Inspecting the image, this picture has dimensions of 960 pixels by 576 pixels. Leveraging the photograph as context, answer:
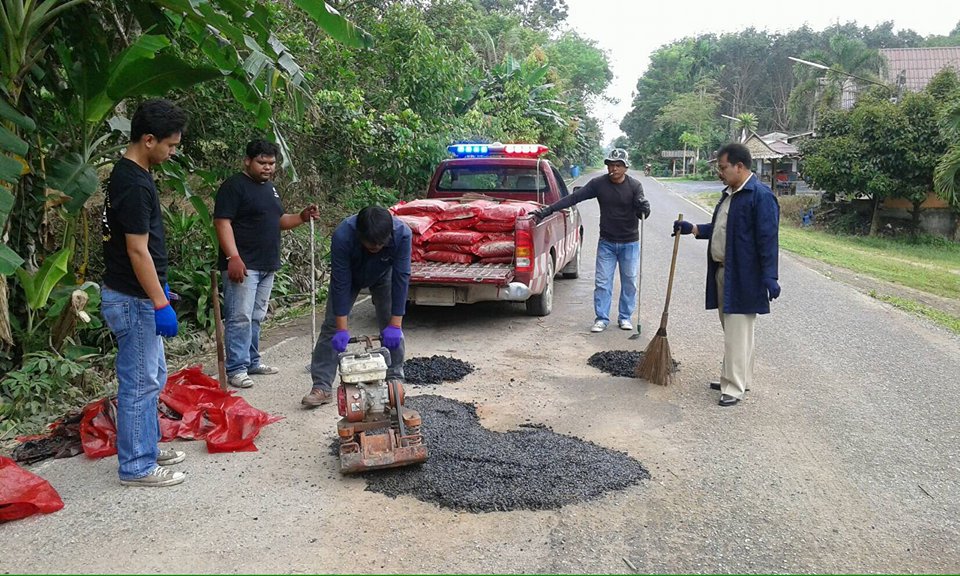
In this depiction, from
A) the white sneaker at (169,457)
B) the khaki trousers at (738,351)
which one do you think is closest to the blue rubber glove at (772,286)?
the khaki trousers at (738,351)

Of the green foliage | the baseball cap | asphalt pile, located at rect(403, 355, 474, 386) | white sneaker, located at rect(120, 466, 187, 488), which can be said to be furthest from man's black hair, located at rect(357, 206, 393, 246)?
the baseball cap

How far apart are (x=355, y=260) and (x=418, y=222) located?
3.04 metres

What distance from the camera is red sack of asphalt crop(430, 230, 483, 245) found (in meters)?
8.02

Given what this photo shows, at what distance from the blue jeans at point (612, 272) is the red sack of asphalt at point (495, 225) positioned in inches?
39.7

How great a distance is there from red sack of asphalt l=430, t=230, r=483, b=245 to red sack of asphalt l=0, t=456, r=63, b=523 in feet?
15.9

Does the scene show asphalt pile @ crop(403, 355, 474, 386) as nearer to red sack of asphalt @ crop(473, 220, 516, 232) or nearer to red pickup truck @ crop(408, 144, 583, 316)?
red pickup truck @ crop(408, 144, 583, 316)

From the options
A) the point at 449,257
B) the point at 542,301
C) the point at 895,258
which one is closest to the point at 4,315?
the point at 449,257

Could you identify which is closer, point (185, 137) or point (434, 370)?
point (434, 370)

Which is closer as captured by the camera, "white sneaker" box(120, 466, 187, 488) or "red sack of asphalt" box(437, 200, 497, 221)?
"white sneaker" box(120, 466, 187, 488)

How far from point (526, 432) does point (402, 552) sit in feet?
5.72

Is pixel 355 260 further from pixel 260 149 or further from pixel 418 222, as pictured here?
pixel 418 222

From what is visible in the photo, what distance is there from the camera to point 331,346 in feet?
17.7

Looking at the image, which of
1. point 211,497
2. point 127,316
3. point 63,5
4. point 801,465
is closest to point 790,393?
point 801,465

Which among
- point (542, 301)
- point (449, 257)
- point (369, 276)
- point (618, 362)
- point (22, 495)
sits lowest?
point (618, 362)
